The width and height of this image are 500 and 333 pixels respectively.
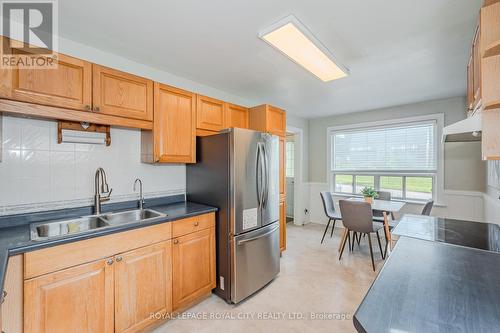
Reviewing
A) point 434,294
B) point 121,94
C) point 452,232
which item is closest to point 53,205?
point 121,94

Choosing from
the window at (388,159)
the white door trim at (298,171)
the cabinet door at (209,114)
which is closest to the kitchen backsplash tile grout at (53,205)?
the cabinet door at (209,114)

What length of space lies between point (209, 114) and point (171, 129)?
0.54 meters

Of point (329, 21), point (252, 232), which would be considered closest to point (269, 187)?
point (252, 232)

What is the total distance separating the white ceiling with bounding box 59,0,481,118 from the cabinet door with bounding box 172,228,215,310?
5.84 feet

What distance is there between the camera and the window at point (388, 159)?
3.78m

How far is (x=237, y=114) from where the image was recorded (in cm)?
300

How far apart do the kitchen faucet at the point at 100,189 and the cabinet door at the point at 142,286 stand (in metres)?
0.64

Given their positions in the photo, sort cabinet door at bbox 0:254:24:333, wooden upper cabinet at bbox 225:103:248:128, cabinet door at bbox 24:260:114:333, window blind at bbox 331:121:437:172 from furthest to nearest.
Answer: window blind at bbox 331:121:437:172 < wooden upper cabinet at bbox 225:103:248:128 < cabinet door at bbox 24:260:114:333 < cabinet door at bbox 0:254:24:333

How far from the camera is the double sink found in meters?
1.68

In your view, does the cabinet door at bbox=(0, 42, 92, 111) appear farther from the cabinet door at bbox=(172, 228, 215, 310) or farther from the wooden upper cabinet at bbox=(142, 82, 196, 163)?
the cabinet door at bbox=(172, 228, 215, 310)

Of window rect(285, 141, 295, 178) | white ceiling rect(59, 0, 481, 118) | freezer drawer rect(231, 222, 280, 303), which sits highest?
white ceiling rect(59, 0, 481, 118)

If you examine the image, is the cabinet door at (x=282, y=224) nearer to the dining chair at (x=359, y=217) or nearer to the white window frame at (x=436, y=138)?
the dining chair at (x=359, y=217)

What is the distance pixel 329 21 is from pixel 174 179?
2205 millimetres

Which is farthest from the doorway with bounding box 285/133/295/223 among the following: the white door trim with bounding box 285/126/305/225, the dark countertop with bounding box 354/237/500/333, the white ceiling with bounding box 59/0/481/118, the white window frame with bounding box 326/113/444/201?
the dark countertop with bounding box 354/237/500/333
